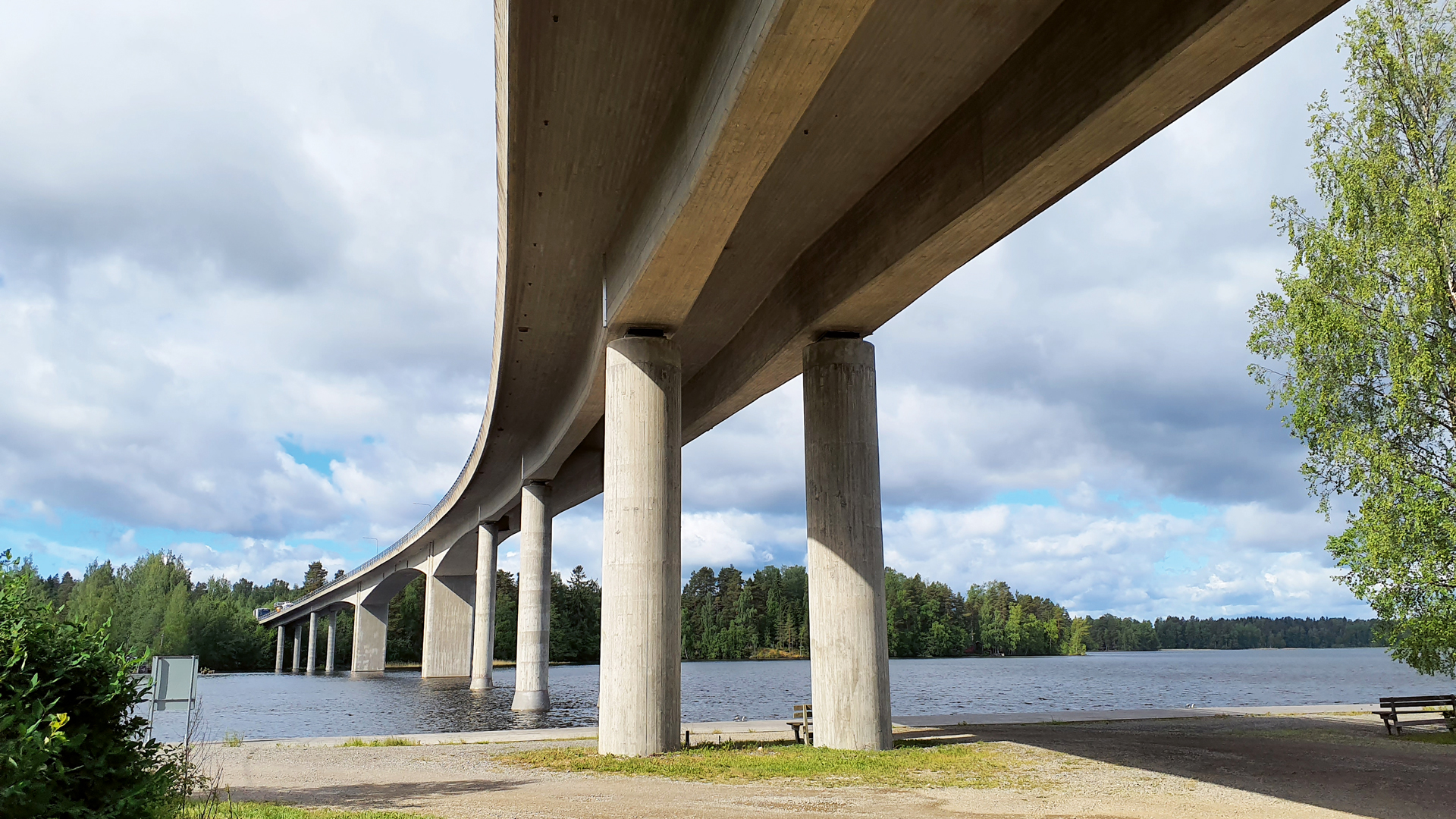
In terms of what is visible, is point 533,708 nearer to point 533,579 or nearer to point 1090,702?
point 533,579

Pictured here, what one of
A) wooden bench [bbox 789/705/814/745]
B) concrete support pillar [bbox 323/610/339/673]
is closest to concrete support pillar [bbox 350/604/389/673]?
concrete support pillar [bbox 323/610/339/673]

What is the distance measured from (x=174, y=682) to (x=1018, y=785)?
33.6 ft

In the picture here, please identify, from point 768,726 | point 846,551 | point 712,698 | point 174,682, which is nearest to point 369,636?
point 712,698

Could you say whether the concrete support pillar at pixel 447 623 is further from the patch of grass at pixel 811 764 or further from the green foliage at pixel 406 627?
the green foliage at pixel 406 627

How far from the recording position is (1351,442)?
749 inches

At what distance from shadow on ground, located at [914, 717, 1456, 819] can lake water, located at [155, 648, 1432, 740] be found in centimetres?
728

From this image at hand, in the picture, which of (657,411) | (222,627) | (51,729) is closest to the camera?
(51,729)

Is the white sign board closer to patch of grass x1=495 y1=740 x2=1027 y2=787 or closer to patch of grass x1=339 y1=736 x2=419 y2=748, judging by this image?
patch of grass x1=495 y1=740 x2=1027 y2=787

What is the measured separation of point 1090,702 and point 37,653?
41545mm

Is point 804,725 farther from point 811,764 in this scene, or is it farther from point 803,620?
point 803,620

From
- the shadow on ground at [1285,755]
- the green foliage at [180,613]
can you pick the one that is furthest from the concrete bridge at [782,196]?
the green foliage at [180,613]

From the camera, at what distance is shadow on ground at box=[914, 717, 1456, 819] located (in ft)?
37.8

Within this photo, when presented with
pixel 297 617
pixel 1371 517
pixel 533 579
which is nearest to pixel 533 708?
pixel 533 579

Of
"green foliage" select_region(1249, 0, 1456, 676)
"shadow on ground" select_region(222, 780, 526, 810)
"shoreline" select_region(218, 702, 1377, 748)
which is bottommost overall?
"shoreline" select_region(218, 702, 1377, 748)
